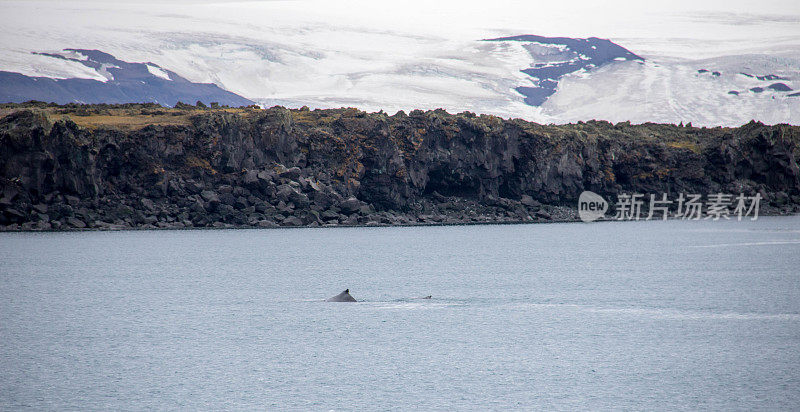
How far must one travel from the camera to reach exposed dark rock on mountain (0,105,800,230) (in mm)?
109062

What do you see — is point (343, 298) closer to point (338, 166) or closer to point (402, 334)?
point (402, 334)

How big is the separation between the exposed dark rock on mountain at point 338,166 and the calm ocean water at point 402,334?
50490 mm

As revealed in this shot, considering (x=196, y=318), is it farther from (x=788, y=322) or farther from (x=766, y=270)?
(x=766, y=270)

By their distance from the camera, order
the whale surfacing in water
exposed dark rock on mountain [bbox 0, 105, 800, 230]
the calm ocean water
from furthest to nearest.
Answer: exposed dark rock on mountain [bbox 0, 105, 800, 230] < the whale surfacing in water < the calm ocean water

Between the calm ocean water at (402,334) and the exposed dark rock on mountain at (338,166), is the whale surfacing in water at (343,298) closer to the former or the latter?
the calm ocean water at (402,334)

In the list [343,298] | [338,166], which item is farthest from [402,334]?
[338,166]

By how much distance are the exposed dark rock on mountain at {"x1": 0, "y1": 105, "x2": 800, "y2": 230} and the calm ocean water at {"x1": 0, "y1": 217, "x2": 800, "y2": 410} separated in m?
50.5

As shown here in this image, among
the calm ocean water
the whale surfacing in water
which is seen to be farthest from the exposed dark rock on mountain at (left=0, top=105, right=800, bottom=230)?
the whale surfacing in water

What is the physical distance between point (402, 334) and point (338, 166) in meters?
104

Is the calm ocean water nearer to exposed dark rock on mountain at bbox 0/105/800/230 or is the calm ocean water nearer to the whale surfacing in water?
the whale surfacing in water

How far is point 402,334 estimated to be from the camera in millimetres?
29188

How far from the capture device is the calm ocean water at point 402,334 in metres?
20.4

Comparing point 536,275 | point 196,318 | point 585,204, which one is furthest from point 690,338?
point 585,204

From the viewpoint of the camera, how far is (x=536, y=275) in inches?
2052
